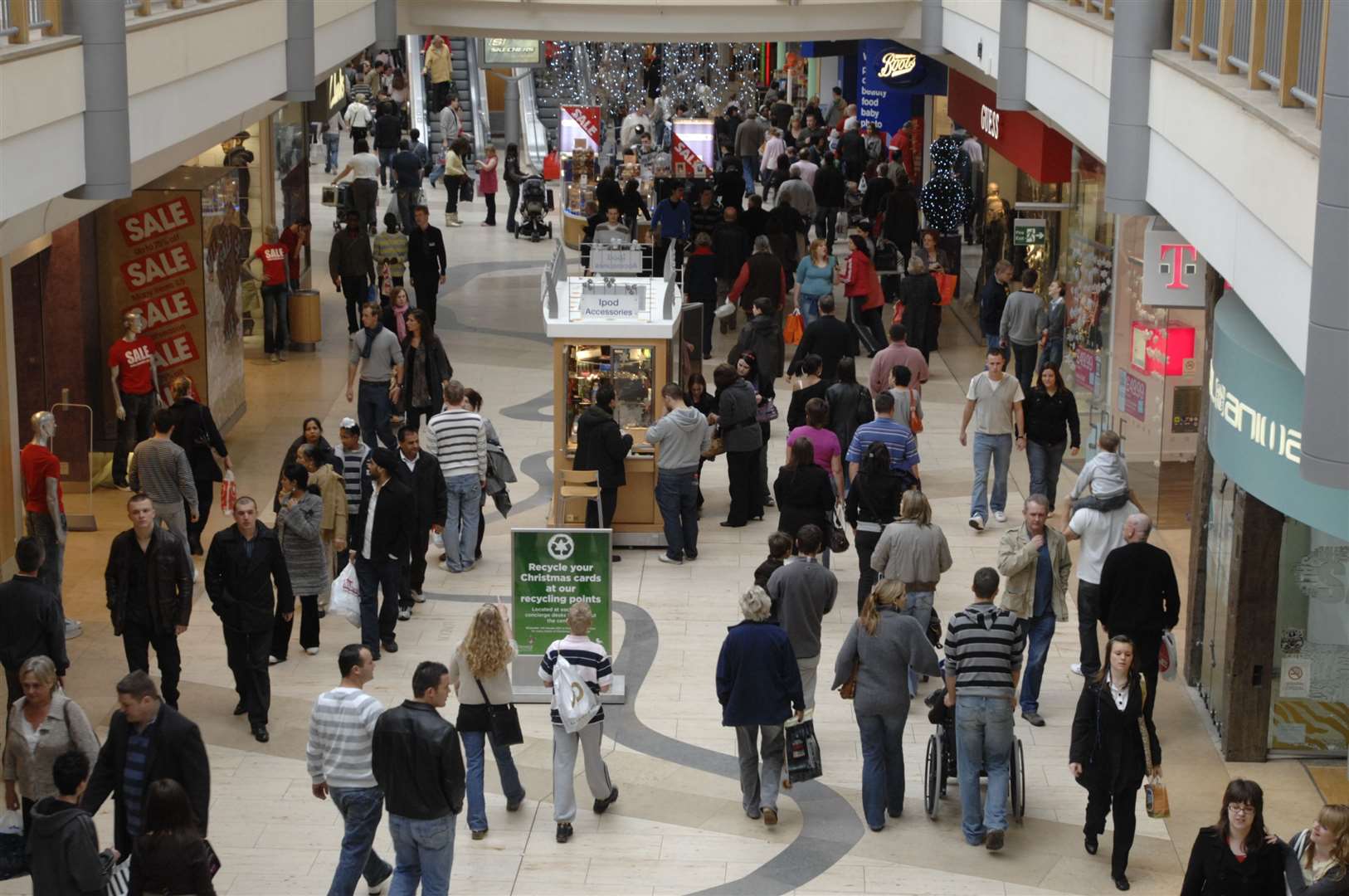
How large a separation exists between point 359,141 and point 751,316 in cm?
1712

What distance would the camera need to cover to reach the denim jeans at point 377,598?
1237 centimetres

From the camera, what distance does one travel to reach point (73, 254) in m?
16.6

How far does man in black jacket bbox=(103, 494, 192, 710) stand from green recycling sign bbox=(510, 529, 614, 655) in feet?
6.48

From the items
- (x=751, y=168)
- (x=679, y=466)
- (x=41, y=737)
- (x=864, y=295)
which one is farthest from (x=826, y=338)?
(x=751, y=168)

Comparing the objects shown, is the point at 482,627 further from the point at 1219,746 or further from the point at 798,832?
the point at 1219,746

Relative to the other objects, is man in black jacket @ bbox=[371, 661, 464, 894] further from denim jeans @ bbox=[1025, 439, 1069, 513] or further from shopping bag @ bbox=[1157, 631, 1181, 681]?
denim jeans @ bbox=[1025, 439, 1069, 513]

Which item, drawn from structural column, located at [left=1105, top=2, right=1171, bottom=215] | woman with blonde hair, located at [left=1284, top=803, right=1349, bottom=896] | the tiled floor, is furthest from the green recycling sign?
woman with blonde hair, located at [left=1284, top=803, right=1349, bottom=896]

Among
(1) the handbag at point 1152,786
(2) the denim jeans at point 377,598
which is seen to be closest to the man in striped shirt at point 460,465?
(2) the denim jeans at point 377,598

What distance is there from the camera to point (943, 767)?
10.2 metres

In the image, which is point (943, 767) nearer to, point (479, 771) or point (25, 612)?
point (479, 771)

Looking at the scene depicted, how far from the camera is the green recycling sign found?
38.2ft

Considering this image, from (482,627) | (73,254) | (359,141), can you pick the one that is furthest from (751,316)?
(359,141)

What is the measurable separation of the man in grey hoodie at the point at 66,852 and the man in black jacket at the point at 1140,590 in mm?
5920

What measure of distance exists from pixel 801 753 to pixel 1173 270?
4.32 meters
